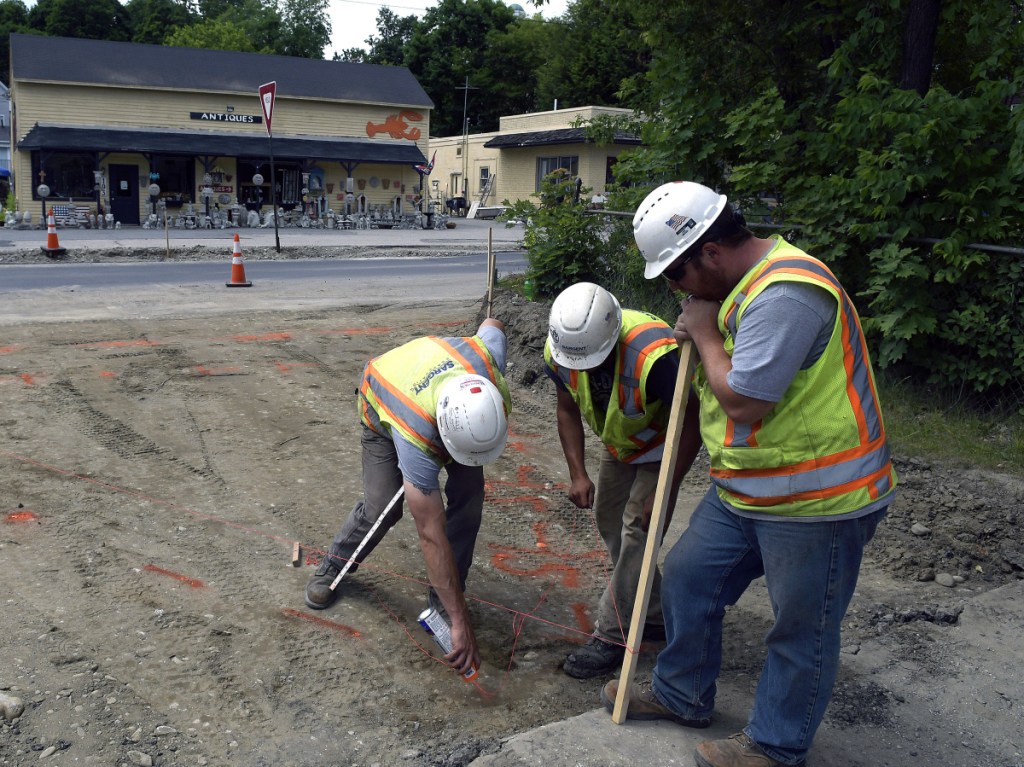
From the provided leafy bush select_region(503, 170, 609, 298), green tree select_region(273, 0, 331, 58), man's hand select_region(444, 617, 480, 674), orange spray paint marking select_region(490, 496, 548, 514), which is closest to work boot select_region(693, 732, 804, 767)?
man's hand select_region(444, 617, 480, 674)

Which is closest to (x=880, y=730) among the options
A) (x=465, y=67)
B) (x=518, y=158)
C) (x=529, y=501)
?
(x=529, y=501)

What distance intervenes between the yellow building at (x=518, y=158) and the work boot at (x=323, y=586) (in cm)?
3496

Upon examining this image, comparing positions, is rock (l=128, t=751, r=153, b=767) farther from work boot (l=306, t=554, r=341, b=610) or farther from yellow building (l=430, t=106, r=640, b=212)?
yellow building (l=430, t=106, r=640, b=212)

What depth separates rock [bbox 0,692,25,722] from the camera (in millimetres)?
3453

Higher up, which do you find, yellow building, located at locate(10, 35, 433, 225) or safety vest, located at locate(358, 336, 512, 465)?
yellow building, located at locate(10, 35, 433, 225)

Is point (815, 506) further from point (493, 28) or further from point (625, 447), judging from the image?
point (493, 28)

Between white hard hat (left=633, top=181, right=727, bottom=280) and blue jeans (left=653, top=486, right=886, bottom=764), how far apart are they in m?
0.86

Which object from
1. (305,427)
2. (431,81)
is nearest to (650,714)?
(305,427)

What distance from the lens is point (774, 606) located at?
9.69 feet

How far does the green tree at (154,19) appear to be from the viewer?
64875 mm

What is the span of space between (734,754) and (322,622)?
2038 mm

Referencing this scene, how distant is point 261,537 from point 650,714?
263 cm

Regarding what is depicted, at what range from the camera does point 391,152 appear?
36.4 m

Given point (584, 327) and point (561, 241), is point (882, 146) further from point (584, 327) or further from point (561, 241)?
point (584, 327)
